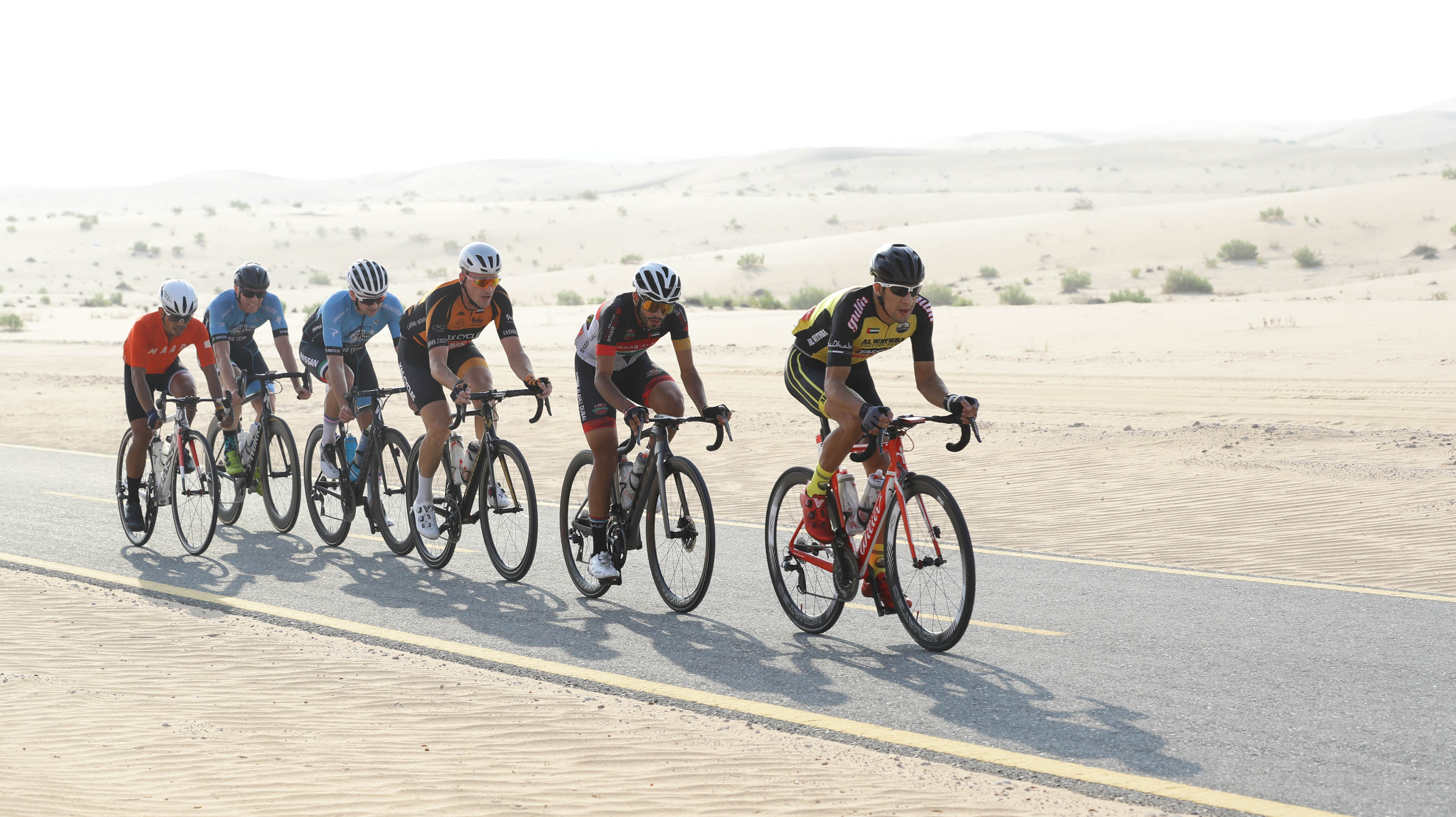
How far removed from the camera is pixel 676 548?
24.5 feet

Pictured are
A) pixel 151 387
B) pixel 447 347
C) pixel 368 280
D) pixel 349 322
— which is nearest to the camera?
pixel 447 347

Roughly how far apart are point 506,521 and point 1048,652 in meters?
3.58

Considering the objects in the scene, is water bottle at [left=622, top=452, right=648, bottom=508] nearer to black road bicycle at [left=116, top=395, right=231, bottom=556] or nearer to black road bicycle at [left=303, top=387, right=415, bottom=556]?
black road bicycle at [left=303, top=387, right=415, bottom=556]

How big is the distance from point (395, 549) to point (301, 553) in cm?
73

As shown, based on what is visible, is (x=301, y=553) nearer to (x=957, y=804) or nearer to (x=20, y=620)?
(x=20, y=620)

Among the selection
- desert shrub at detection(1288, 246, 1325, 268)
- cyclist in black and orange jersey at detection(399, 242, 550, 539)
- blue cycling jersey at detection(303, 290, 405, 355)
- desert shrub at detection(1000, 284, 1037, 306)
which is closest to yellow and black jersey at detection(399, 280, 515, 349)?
cyclist in black and orange jersey at detection(399, 242, 550, 539)

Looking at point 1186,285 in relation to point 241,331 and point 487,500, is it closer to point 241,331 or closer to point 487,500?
point 241,331

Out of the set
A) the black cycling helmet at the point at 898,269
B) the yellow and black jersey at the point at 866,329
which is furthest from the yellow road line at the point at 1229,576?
the black cycling helmet at the point at 898,269

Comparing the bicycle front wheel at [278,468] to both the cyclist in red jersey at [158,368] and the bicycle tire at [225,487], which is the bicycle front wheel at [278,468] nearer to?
the bicycle tire at [225,487]

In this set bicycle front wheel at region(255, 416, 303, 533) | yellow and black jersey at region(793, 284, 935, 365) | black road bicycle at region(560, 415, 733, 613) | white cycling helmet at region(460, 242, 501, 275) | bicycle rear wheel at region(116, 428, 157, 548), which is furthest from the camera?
bicycle front wheel at region(255, 416, 303, 533)

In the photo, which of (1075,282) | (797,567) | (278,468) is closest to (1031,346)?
(1075,282)

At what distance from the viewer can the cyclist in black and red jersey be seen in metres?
6.96

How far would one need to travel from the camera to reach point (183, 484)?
9539 millimetres

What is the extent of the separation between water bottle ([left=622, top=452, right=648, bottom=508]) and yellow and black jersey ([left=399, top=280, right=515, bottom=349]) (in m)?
1.40
